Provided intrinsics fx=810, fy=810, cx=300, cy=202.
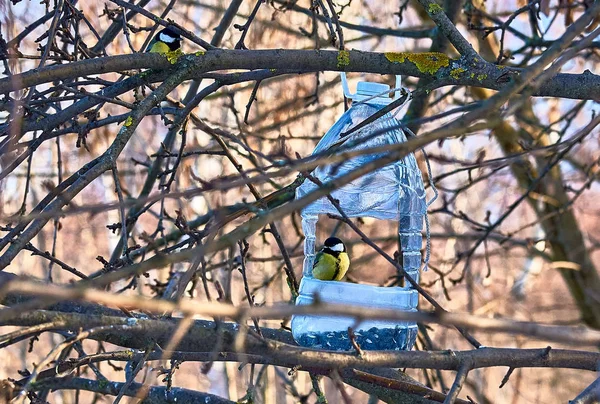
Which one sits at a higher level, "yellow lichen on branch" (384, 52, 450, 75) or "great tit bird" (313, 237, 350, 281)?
"yellow lichen on branch" (384, 52, 450, 75)

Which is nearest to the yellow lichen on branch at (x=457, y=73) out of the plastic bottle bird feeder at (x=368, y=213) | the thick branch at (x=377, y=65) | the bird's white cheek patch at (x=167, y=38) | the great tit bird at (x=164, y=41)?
the thick branch at (x=377, y=65)

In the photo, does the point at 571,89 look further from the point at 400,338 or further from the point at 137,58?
the point at 137,58

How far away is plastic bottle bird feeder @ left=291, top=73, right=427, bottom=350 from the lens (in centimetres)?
281

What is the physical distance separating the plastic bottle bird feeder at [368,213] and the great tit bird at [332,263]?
6 centimetres

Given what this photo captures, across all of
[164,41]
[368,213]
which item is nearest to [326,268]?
[368,213]

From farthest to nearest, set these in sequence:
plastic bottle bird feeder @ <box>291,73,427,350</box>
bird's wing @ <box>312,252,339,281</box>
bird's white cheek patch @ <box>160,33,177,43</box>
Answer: bird's white cheek patch @ <box>160,33,177,43</box>
bird's wing @ <box>312,252,339,281</box>
plastic bottle bird feeder @ <box>291,73,427,350</box>

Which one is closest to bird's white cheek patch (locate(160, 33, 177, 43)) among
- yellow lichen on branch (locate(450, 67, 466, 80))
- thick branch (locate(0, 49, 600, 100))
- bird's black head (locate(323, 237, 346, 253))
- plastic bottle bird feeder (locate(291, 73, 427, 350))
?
plastic bottle bird feeder (locate(291, 73, 427, 350))

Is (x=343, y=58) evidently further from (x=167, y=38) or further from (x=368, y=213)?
(x=167, y=38)

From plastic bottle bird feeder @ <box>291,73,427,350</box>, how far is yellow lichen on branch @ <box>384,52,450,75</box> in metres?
0.12

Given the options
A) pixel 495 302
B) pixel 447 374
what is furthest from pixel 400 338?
pixel 447 374

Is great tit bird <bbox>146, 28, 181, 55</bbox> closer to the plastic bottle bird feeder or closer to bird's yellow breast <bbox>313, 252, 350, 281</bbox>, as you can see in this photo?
the plastic bottle bird feeder

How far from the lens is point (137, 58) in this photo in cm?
241

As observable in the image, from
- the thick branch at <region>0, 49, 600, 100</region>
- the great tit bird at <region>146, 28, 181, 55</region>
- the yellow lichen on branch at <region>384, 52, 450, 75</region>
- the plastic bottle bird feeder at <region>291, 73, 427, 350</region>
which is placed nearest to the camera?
the thick branch at <region>0, 49, 600, 100</region>

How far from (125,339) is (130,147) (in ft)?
26.5
